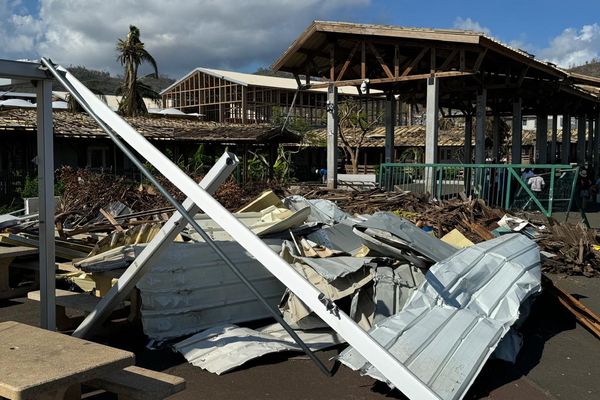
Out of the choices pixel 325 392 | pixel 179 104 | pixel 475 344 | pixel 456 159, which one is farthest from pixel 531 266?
pixel 179 104

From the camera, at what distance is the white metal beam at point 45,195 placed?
14.2ft

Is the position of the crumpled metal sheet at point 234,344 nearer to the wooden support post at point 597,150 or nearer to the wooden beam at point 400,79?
the wooden beam at point 400,79

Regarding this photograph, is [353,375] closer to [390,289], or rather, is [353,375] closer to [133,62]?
[390,289]

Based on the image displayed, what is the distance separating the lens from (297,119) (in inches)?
1599

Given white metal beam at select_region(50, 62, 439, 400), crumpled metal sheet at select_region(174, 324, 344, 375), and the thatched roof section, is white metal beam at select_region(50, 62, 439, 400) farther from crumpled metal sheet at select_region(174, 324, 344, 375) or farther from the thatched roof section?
the thatched roof section

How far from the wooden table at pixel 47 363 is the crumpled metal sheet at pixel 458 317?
79.8 inches

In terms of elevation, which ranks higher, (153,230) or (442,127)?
(442,127)

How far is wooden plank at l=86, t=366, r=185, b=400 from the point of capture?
310cm

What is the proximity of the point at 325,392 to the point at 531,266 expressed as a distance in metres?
3.03

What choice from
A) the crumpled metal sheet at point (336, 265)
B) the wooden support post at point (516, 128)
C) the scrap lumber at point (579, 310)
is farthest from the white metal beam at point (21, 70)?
the wooden support post at point (516, 128)

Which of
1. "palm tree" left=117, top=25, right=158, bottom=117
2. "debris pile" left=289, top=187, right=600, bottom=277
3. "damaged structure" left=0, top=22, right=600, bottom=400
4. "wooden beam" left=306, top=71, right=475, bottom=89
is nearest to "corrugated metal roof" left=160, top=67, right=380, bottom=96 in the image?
"palm tree" left=117, top=25, right=158, bottom=117

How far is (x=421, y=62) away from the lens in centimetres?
1747

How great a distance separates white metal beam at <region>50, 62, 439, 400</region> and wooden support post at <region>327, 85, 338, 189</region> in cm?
1274

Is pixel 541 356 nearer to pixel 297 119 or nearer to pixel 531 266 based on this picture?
pixel 531 266
